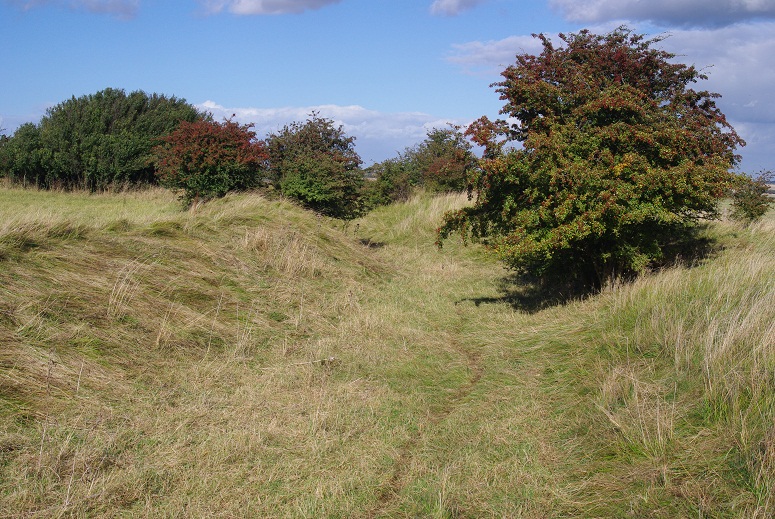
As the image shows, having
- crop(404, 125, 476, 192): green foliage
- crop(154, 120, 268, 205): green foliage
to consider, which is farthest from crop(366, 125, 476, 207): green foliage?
crop(154, 120, 268, 205): green foliage

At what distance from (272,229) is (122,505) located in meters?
8.13

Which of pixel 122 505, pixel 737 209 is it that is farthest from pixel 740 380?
pixel 737 209

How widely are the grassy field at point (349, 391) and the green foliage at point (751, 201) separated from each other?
5.11 meters

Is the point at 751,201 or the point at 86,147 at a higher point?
the point at 86,147

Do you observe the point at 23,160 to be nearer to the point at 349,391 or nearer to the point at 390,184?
the point at 390,184

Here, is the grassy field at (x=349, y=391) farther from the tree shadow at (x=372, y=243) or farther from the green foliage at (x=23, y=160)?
the green foliage at (x=23, y=160)

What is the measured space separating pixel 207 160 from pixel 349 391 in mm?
9161

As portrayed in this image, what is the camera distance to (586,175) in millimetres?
8805

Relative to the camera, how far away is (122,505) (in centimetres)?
445

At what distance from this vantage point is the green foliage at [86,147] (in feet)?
77.9

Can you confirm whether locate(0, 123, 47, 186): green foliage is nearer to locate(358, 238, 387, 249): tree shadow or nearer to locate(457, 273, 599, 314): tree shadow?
locate(358, 238, 387, 249): tree shadow

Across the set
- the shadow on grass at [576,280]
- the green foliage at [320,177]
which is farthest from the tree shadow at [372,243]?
the shadow on grass at [576,280]

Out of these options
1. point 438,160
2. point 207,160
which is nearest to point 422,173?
point 438,160

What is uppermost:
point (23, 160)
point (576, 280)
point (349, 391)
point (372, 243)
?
point (23, 160)
